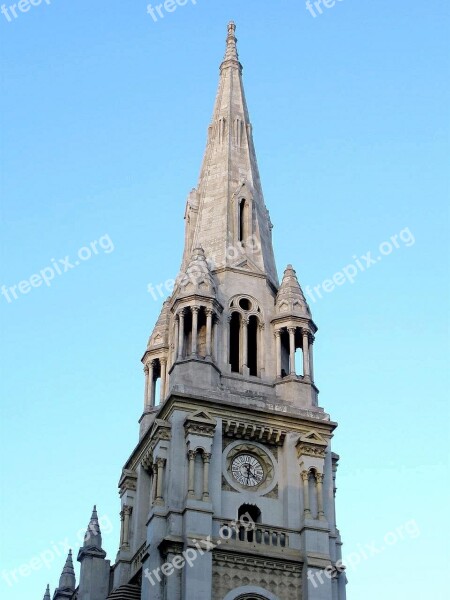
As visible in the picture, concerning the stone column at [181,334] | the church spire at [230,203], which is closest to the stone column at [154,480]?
the stone column at [181,334]

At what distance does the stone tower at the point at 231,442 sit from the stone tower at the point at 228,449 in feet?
0.18

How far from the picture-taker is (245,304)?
164ft

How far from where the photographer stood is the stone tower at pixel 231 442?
41.6m

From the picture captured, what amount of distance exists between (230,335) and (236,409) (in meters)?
5.16

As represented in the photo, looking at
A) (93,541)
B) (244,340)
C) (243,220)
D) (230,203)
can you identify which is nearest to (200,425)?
(244,340)

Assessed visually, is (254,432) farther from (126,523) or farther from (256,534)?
(126,523)

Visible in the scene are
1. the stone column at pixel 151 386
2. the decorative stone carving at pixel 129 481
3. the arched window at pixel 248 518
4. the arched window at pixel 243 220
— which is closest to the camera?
the arched window at pixel 248 518

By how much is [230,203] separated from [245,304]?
6.47 meters

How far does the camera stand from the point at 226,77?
61.5 metres

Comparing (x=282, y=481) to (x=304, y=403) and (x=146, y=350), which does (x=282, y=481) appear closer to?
(x=304, y=403)

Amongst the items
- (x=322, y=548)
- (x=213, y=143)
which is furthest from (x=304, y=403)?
(x=213, y=143)

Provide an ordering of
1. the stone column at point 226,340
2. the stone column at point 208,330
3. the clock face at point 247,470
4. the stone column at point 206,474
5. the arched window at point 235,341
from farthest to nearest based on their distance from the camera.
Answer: the arched window at point 235,341 → the stone column at point 226,340 → the stone column at point 208,330 → the clock face at point 247,470 → the stone column at point 206,474

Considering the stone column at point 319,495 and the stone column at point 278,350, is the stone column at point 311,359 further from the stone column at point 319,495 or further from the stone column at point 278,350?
the stone column at point 319,495

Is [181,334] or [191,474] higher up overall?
[181,334]
